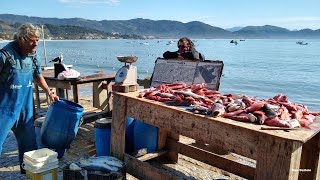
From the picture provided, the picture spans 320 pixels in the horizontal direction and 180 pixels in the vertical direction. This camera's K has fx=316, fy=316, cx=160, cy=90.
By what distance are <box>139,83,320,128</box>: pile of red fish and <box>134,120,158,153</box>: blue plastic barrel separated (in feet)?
2.46

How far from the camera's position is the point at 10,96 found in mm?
4375

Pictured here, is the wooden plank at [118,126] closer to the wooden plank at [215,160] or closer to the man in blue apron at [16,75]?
the wooden plank at [215,160]

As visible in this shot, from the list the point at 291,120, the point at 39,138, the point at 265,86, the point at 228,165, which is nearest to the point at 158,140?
the point at 228,165

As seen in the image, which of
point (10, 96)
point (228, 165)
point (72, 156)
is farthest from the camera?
point (72, 156)

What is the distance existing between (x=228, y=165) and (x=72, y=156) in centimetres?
292

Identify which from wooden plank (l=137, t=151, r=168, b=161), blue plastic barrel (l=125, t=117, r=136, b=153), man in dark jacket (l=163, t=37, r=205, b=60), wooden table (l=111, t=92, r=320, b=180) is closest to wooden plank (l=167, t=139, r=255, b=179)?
wooden table (l=111, t=92, r=320, b=180)

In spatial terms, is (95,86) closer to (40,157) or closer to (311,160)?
(40,157)

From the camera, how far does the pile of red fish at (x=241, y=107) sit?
341 centimetres

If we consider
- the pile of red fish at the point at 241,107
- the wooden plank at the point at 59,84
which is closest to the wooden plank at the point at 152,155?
the pile of red fish at the point at 241,107

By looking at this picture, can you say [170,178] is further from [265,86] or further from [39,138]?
[265,86]

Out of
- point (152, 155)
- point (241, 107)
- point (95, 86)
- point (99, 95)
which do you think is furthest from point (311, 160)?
point (99, 95)

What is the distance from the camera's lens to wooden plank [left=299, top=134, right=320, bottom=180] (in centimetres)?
374

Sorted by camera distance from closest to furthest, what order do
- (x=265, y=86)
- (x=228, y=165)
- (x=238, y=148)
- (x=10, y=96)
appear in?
(x=238, y=148) < (x=10, y=96) < (x=228, y=165) < (x=265, y=86)

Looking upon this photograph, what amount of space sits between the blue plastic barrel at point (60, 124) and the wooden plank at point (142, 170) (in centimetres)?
122
